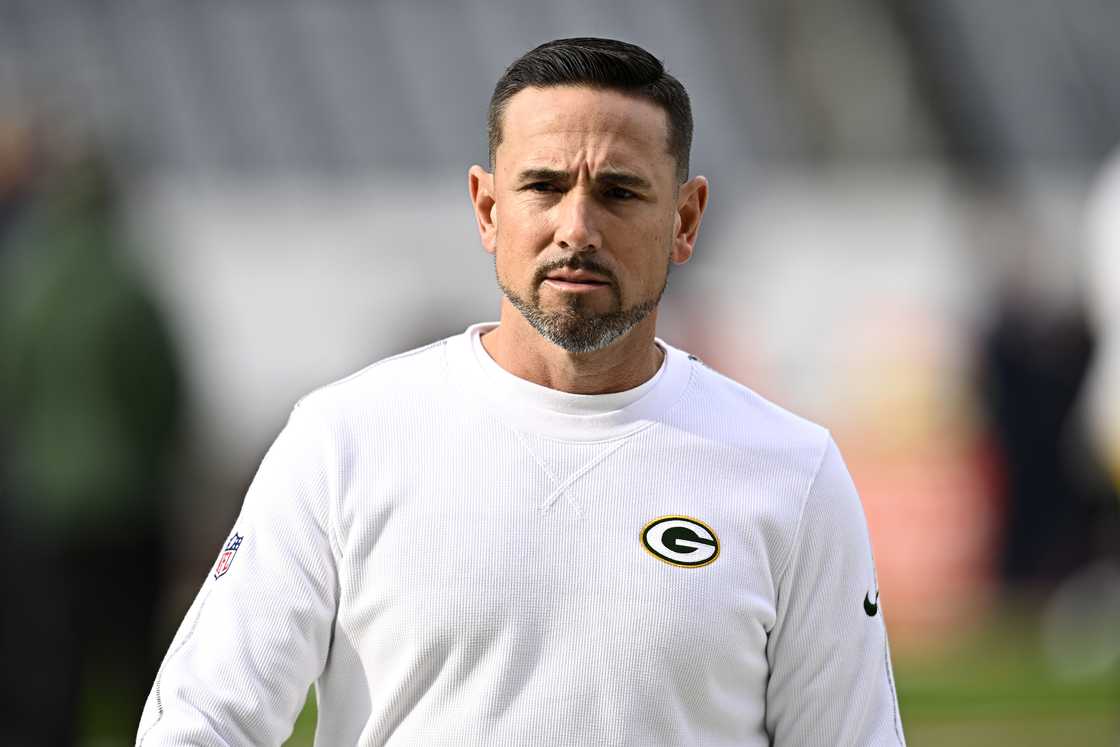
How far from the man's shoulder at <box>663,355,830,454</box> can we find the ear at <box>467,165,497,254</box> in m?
0.39

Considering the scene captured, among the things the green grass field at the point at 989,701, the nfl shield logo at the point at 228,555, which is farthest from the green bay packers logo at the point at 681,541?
the green grass field at the point at 989,701

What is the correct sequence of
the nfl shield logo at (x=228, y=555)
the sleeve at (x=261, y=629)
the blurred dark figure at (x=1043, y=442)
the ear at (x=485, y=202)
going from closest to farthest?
the sleeve at (x=261, y=629) → the nfl shield logo at (x=228, y=555) → the ear at (x=485, y=202) → the blurred dark figure at (x=1043, y=442)

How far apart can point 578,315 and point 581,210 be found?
151 mm

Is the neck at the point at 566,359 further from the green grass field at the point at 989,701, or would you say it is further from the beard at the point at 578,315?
the green grass field at the point at 989,701

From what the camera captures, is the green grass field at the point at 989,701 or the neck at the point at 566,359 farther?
the green grass field at the point at 989,701

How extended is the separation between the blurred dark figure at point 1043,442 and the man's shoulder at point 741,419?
8.87m

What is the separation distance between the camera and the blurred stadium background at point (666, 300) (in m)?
6.43

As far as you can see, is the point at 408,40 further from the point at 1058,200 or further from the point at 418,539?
the point at 418,539

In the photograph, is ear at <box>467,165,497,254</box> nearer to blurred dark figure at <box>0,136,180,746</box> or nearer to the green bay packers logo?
the green bay packers logo

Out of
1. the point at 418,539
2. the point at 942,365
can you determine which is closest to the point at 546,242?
the point at 418,539

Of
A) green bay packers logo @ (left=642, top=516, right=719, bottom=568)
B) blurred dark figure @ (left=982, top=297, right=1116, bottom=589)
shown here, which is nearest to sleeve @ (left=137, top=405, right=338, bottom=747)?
green bay packers logo @ (left=642, top=516, right=719, bottom=568)

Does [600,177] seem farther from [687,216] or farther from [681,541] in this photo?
[681,541]

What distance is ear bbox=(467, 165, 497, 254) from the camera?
9.56ft

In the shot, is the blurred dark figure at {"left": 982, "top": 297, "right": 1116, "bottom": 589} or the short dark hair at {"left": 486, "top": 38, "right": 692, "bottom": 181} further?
the blurred dark figure at {"left": 982, "top": 297, "right": 1116, "bottom": 589}
